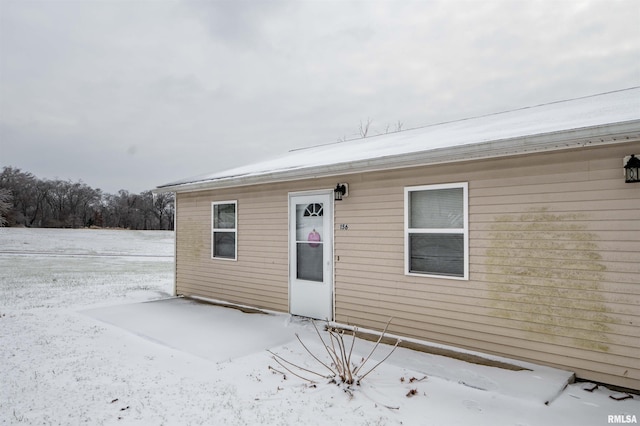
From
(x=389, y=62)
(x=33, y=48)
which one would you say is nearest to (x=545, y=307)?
(x=389, y=62)

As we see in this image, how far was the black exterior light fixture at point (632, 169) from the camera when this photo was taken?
3.31 meters

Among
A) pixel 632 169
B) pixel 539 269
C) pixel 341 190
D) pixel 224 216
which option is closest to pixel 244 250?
pixel 224 216

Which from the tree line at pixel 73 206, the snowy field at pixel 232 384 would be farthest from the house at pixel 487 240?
the tree line at pixel 73 206

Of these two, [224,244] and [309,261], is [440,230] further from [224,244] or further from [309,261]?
[224,244]

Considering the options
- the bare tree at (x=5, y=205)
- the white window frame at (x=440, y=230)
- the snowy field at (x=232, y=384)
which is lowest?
the snowy field at (x=232, y=384)

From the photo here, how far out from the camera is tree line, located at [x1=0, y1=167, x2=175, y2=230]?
138ft

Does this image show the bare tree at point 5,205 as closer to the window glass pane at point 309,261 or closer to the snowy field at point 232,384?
the snowy field at point 232,384

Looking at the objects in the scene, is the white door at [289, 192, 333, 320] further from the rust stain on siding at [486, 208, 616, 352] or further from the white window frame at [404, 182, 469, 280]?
the rust stain on siding at [486, 208, 616, 352]

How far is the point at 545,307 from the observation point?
379cm

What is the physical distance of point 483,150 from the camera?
12.8ft

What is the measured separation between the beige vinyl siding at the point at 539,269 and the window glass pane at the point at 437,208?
146 mm

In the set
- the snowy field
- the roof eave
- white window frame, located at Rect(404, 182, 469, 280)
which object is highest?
the roof eave

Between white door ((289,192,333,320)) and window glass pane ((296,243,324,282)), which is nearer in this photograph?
white door ((289,192,333,320))

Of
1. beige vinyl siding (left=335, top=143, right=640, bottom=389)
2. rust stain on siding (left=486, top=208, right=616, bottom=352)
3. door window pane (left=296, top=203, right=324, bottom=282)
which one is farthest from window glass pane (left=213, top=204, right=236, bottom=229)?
rust stain on siding (left=486, top=208, right=616, bottom=352)
